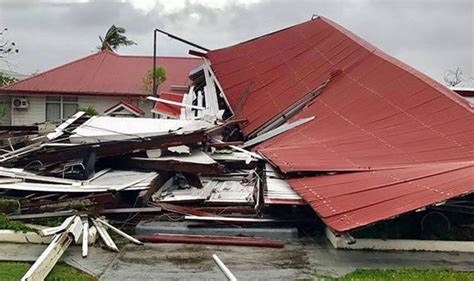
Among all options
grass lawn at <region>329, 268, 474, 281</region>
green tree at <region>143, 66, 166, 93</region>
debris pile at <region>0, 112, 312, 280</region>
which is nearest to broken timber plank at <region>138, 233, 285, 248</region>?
debris pile at <region>0, 112, 312, 280</region>

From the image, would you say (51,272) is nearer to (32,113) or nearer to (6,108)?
(32,113)

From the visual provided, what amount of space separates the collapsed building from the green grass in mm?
969

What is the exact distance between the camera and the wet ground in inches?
267

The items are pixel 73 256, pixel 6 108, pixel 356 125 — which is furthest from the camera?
pixel 6 108

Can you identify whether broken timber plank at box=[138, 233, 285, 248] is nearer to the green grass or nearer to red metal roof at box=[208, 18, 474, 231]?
red metal roof at box=[208, 18, 474, 231]

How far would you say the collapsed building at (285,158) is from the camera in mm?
8094

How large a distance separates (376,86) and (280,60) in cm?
522

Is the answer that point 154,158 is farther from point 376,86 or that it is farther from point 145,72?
point 145,72

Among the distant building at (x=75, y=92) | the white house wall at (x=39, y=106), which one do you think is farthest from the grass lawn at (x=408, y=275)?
the white house wall at (x=39, y=106)

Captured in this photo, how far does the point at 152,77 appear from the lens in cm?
2581

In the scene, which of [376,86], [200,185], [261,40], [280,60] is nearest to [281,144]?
[200,185]

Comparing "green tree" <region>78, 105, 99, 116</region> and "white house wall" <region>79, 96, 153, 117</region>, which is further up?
"white house wall" <region>79, 96, 153, 117</region>

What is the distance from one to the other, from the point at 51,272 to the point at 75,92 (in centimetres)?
2008

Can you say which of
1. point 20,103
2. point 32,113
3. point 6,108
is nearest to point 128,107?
point 32,113
